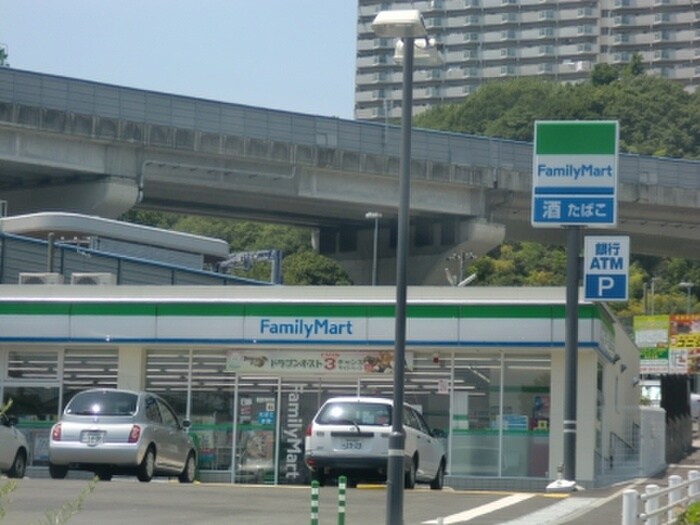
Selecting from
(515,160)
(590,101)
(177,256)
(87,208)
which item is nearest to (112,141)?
(87,208)

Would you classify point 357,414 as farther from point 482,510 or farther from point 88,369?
point 88,369

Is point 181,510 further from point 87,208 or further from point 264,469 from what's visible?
point 87,208

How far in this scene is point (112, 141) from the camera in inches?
2180

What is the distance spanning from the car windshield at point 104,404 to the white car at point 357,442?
3075 millimetres

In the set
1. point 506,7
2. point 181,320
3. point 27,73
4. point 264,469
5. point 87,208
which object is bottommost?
point 264,469

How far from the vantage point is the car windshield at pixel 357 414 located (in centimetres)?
2458

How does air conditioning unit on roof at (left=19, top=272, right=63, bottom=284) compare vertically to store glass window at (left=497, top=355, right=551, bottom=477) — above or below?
above

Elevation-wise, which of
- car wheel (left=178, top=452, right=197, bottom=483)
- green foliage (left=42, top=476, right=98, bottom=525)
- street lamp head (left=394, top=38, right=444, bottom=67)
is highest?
street lamp head (left=394, top=38, right=444, bottom=67)

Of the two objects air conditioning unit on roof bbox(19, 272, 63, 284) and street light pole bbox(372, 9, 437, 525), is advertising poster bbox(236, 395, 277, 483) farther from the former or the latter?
street light pole bbox(372, 9, 437, 525)

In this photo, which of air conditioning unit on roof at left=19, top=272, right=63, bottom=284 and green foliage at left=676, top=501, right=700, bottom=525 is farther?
air conditioning unit on roof at left=19, top=272, right=63, bottom=284

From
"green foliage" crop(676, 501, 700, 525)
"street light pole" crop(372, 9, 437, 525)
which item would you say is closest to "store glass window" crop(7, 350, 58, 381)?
"street light pole" crop(372, 9, 437, 525)

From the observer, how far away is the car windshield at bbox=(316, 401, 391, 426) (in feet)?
80.6

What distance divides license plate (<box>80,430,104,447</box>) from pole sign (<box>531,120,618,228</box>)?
8.05m

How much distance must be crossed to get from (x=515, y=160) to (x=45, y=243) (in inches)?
Result: 1105
